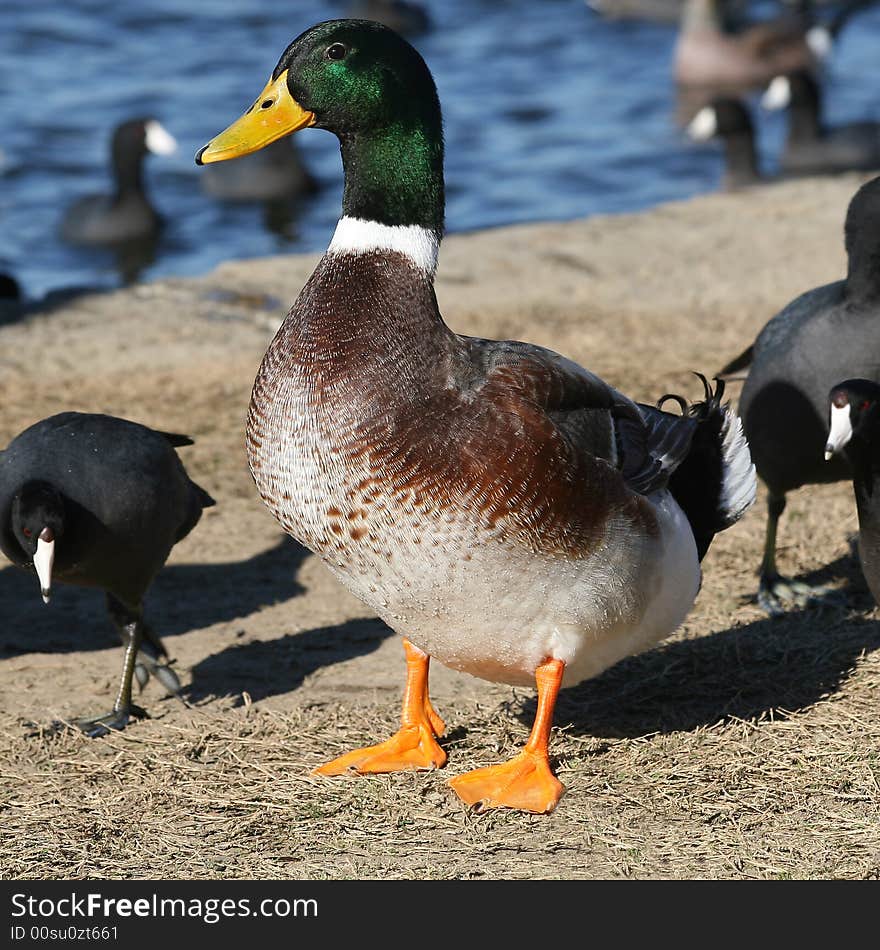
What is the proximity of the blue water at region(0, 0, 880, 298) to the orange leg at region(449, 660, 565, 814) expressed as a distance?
9572 mm

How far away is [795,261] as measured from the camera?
10.3 metres

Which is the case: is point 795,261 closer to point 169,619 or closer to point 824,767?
point 169,619

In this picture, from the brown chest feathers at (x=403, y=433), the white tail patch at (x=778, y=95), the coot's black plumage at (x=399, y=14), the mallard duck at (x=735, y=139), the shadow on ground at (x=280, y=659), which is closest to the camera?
the brown chest feathers at (x=403, y=433)

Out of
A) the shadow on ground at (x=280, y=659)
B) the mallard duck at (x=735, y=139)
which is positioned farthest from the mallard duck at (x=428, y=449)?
the mallard duck at (x=735, y=139)

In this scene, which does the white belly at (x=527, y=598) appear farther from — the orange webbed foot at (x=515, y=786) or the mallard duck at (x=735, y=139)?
the mallard duck at (x=735, y=139)

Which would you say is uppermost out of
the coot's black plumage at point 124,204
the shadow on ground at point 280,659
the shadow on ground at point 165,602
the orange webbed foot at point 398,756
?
the coot's black plumage at point 124,204

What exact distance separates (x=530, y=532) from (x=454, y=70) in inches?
687

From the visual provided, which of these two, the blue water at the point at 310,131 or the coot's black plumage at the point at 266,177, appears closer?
the blue water at the point at 310,131

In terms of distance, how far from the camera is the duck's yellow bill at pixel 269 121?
4.30m

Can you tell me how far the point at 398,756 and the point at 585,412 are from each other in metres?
1.17

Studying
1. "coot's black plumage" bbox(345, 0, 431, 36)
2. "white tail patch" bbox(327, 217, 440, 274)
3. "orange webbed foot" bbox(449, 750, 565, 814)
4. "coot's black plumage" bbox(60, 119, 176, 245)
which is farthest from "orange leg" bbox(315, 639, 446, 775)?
"coot's black plumage" bbox(345, 0, 431, 36)

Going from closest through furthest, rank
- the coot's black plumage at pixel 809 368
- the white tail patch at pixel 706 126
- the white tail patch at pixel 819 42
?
1. the coot's black plumage at pixel 809 368
2. the white tail patch at pixel 706 126
3. the white tail patch at pixel 819 42

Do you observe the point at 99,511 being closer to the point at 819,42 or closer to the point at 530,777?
the point at 530,777
